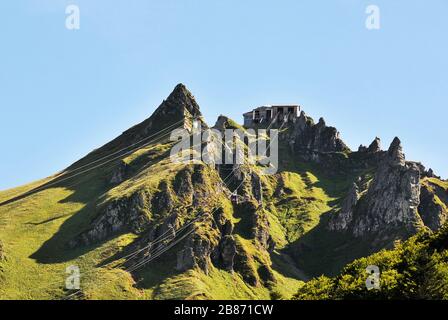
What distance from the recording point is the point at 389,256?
551 feet

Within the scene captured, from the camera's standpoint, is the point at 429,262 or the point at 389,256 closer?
the point at 429,262

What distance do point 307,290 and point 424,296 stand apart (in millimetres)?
38404
